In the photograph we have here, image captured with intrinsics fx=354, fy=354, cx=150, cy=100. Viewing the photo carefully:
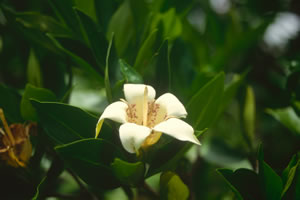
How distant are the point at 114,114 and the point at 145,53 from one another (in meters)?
0.32

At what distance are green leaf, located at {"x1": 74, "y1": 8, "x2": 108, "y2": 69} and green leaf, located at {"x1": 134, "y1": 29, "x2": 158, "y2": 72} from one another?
0.40 ft

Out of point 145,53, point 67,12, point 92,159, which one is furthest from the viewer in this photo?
point 67,12

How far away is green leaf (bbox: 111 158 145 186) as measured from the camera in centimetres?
90

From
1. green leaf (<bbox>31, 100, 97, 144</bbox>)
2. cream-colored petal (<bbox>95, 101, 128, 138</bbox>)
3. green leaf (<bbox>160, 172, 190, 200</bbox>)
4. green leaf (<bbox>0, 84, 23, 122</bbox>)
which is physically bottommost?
green leaf (<bbox>160, 172, 190, 200</bbox>)

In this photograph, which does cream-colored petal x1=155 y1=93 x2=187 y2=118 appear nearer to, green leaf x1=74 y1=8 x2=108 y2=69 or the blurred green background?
the blurred green background

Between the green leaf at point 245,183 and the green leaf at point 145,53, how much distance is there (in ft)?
1.47

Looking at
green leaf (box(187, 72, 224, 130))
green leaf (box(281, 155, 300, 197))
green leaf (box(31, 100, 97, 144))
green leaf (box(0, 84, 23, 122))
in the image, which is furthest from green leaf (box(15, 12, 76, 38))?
green leaf (box(281, 155, 300, 197))

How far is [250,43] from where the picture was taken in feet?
5.47

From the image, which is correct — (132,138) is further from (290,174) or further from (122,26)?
(122,26)

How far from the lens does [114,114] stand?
0.90m

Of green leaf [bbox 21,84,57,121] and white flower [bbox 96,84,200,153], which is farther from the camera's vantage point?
green leaf [bbox 21,84,57,121]

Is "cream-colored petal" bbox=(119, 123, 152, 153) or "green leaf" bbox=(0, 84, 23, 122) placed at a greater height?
"cream-colored petal" bbox=(119, 123, 152, 153)

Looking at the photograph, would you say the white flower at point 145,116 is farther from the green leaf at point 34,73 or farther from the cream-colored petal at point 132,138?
the green leaf at point 34,73

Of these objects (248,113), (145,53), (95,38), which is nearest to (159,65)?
(145,53)
